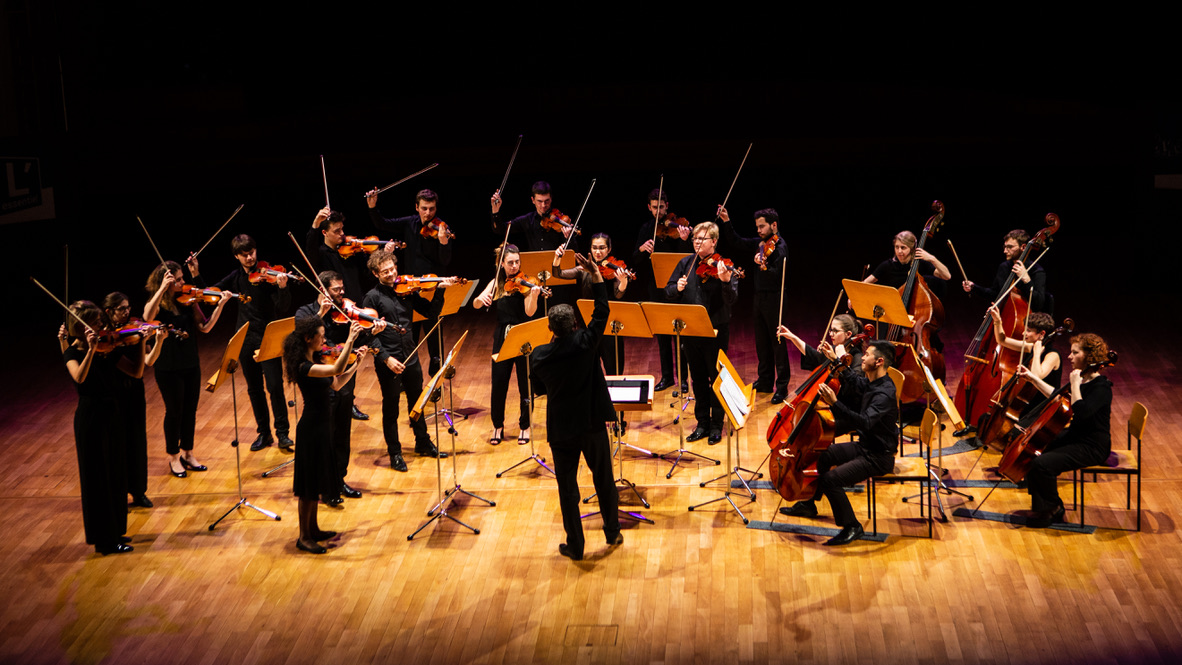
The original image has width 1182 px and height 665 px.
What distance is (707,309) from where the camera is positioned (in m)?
6.24

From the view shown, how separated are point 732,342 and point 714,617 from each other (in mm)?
4156

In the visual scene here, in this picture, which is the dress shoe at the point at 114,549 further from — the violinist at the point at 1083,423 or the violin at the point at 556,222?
the violinist at the point at 1083,423

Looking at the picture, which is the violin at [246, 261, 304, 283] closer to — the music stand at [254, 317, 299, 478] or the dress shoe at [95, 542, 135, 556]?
the music stand at [254, 317, 299, 478]

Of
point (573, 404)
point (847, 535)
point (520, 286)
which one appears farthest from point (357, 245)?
point (847, 535)

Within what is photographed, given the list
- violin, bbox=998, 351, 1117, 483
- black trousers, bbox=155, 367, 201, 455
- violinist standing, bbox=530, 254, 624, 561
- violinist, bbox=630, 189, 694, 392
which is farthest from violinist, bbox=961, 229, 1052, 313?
black trousers, bbox=155, 367, 201, 455

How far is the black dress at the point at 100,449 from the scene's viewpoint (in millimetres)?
4875

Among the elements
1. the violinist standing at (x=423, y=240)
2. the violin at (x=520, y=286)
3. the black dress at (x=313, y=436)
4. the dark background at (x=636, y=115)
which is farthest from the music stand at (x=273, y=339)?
the dark background at (x=636, y=115)

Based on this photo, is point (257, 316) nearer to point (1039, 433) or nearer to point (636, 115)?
point (1039, 433)

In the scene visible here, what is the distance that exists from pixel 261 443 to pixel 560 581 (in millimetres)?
2645

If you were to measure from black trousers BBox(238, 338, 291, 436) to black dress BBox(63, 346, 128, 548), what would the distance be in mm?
1176

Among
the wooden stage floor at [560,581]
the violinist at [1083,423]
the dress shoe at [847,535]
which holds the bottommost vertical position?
the wooden stage floor at [560,581]

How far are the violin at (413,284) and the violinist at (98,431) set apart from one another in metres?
1.57

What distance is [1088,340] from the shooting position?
484 cm

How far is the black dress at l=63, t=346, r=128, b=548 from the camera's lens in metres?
4.88
